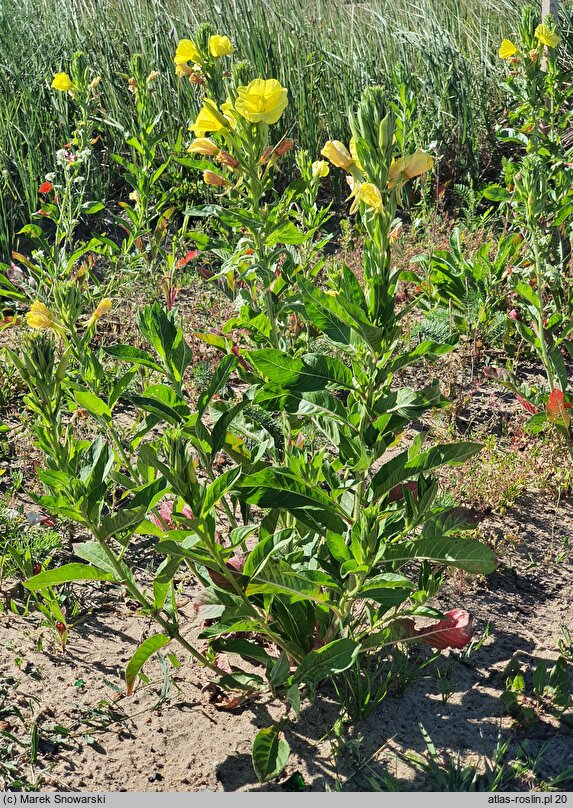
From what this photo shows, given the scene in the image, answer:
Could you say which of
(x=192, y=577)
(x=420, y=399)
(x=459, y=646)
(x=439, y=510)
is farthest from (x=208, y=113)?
(x=459, y=646)

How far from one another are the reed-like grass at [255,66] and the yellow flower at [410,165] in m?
3.39

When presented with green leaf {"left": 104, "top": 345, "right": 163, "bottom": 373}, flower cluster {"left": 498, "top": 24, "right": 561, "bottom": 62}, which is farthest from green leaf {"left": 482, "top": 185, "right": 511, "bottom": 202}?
green leaf {"left": 104, "top": 345, "right": 163, "bottom": 373}

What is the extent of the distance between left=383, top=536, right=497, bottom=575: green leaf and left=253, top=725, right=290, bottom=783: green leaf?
467mm

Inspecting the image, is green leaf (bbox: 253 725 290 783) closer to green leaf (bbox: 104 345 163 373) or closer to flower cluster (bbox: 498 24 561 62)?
green leaf (bbox: 104 345 163 373)

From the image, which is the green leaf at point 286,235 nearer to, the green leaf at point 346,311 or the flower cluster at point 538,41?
the green leaf at point 346,311

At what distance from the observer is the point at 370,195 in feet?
5.02

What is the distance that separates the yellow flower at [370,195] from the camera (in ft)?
5.00

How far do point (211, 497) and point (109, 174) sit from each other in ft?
13.5

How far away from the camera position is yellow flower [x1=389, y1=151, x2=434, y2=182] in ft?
5.16

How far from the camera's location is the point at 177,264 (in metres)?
3.92

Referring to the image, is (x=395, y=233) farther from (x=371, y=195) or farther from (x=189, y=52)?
(x=189, y=52)

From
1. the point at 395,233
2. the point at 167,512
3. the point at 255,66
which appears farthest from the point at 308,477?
the point at 255,66

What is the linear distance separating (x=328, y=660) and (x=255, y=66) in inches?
186

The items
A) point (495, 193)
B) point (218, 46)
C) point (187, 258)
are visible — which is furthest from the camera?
point (187, 258)
